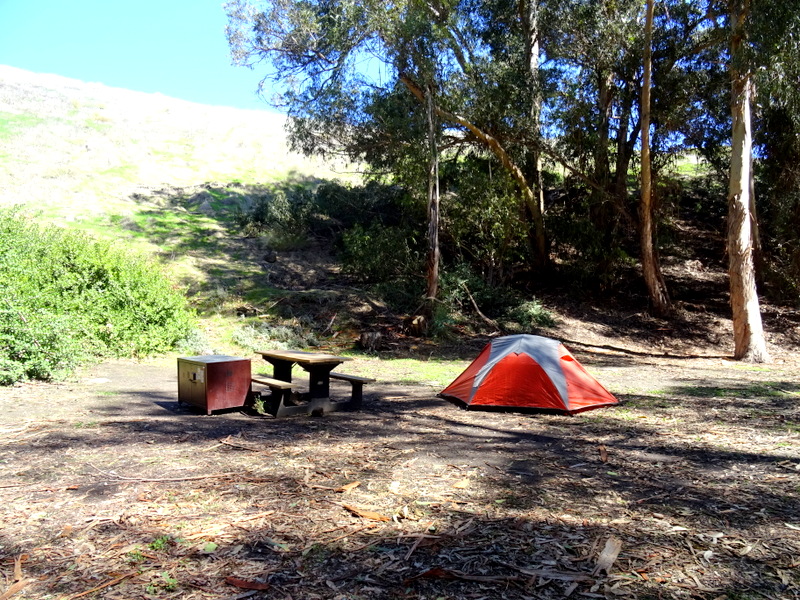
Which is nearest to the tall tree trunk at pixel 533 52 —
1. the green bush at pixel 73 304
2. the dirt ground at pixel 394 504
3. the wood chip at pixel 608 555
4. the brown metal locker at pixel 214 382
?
the green bush at pixel 73 304

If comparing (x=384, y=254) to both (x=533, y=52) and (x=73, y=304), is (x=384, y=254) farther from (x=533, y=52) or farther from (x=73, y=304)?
(x=73, y=304)

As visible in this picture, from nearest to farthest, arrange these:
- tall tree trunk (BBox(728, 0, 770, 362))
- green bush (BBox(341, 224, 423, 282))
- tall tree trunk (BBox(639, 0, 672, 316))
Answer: tall tree trunk (BBox(728, 0, 770, 362)), tall tree trunk (BBox(639, 0, 672, 316)), green bush (BBox(341, 224, 423, 282))

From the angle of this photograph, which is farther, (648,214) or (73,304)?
(648,214)

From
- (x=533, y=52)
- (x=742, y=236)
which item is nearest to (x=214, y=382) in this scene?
(x=742, y=236)

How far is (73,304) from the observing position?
11.6 meters

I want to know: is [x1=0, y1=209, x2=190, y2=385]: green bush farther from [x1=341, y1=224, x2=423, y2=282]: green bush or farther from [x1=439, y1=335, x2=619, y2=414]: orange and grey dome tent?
[x1=439, y1=335, x2=619, y2=414]: orange and grey dome tent

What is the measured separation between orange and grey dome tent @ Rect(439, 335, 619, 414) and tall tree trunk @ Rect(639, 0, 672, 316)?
10.0m

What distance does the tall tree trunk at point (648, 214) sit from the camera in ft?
50.7

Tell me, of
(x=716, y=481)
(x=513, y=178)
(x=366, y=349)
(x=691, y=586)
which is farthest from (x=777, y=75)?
(x=691, y=586)

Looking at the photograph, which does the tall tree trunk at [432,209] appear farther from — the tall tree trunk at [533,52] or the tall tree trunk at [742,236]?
the tall tree trunk at [742,236]

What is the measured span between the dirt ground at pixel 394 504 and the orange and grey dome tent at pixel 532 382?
361 millimetres

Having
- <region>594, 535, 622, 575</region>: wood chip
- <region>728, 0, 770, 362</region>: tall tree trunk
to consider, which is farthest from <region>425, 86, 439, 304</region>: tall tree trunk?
<region>594, 535, 622, 575</region>: wood chip

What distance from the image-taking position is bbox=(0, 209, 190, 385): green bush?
888cm

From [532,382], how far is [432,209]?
875 cm
